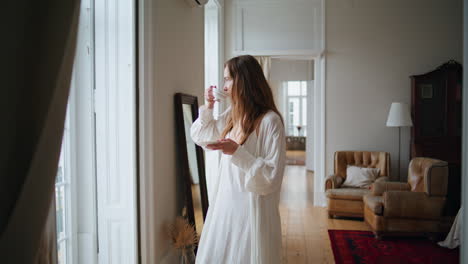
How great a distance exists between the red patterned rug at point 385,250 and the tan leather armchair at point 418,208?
0.14 meters

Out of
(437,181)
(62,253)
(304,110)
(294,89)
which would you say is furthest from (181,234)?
(294,89)

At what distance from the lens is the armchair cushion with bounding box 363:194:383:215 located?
4278 mm

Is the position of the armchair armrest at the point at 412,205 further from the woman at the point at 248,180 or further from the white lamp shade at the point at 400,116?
the woman at the point at 248,180

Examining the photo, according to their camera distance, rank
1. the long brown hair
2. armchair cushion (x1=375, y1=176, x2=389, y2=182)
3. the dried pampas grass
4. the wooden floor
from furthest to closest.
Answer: armchair cushion (x1=375, y1=176, x2=389, y2=182) < the wooden floor < the dried pampas grass < the long brown hair

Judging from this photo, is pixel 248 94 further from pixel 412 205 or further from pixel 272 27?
pixel 272 27

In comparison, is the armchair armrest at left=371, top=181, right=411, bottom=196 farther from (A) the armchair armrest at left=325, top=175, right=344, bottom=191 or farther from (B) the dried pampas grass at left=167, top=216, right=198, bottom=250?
(B) the dried pampas grass at left=167, top=216, right=198, bottom=250

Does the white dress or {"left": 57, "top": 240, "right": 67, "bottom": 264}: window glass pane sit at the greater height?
the white dress

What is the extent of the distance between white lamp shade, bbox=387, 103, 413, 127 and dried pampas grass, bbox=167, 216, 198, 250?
14.0 feet

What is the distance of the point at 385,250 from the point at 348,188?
157 cm

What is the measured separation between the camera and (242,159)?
1.66 meters

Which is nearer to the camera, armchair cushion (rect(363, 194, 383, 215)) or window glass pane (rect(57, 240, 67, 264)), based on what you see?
window glass pane (rect(57, 240, 67, 264))

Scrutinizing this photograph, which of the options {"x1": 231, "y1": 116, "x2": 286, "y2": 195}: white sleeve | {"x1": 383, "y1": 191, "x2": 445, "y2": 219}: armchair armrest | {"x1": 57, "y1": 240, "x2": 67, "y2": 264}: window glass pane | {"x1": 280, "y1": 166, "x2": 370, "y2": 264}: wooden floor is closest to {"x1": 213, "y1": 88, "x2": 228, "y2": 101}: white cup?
{"x1": 231, "y1": 116, "x2": 286, "y2": 195}: white sleeve

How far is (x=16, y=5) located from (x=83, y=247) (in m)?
1.46

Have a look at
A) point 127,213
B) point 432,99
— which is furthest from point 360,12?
point 127,213
